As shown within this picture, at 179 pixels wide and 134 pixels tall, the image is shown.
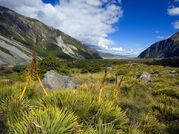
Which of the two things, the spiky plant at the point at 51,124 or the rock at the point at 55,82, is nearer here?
the spiky plant at the point at 51,124

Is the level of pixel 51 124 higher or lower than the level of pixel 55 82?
higher

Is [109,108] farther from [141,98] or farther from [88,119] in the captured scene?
[141,98]

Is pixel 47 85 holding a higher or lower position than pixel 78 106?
lower

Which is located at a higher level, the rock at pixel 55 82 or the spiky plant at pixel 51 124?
the spiky plant at pixel 51 124

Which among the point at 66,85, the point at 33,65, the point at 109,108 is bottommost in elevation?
the point at 66,85

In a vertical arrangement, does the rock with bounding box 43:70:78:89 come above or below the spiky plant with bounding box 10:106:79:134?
below

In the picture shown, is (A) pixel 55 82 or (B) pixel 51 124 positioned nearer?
(B) pixel 51 124

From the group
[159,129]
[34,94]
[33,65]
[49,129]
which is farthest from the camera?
[34,94]

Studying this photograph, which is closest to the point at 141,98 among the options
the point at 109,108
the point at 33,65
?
the point at 109,108

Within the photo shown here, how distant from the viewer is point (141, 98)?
14.8 metres

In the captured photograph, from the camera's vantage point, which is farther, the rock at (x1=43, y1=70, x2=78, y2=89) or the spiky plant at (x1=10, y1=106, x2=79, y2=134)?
the rock at (x1=43, y1=70, x2=78, y2=89)

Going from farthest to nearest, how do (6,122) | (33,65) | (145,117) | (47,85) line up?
1. (47,85)
2. (145,117)
3. (33,65)
4. (6,122)

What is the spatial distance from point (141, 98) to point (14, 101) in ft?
30.2

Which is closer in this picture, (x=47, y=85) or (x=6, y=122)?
(x=6, y=122)
